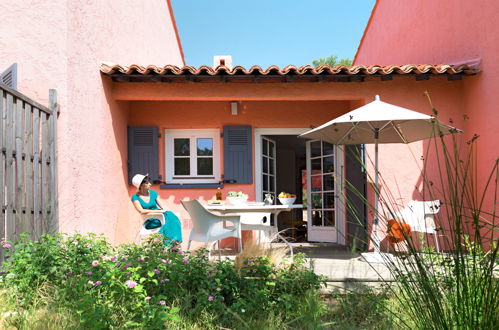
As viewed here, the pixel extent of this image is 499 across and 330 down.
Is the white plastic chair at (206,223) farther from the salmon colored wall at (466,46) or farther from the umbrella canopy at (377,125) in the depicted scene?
the salmon colored wall at (466,46)

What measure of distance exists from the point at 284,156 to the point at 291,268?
28.9ft

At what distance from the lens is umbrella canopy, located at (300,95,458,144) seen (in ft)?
13.8

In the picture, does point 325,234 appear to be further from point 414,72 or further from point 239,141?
point 414,72

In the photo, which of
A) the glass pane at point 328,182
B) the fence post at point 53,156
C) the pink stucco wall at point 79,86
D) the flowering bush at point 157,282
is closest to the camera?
the flowering bush at point 157,282

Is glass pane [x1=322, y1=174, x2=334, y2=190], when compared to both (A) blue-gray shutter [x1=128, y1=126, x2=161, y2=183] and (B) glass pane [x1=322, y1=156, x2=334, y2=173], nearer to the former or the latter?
(B) glass pane [x1=322, y1=156, x2=334, y2=173]

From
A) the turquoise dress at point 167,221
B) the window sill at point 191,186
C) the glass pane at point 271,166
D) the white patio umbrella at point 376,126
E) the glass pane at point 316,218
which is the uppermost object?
the white patio umbrella at point 376,126

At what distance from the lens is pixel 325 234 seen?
7.14m

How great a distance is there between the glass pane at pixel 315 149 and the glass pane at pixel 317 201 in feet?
2.36

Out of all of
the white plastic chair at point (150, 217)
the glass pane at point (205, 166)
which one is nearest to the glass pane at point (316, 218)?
the glass pane at point (205, 166)

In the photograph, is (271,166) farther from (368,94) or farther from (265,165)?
(368,94)

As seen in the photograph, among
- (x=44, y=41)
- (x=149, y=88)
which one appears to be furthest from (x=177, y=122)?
(x=44, y=41)

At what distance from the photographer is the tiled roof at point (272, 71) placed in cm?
549

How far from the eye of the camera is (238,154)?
265 inches

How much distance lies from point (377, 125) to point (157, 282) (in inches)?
123
